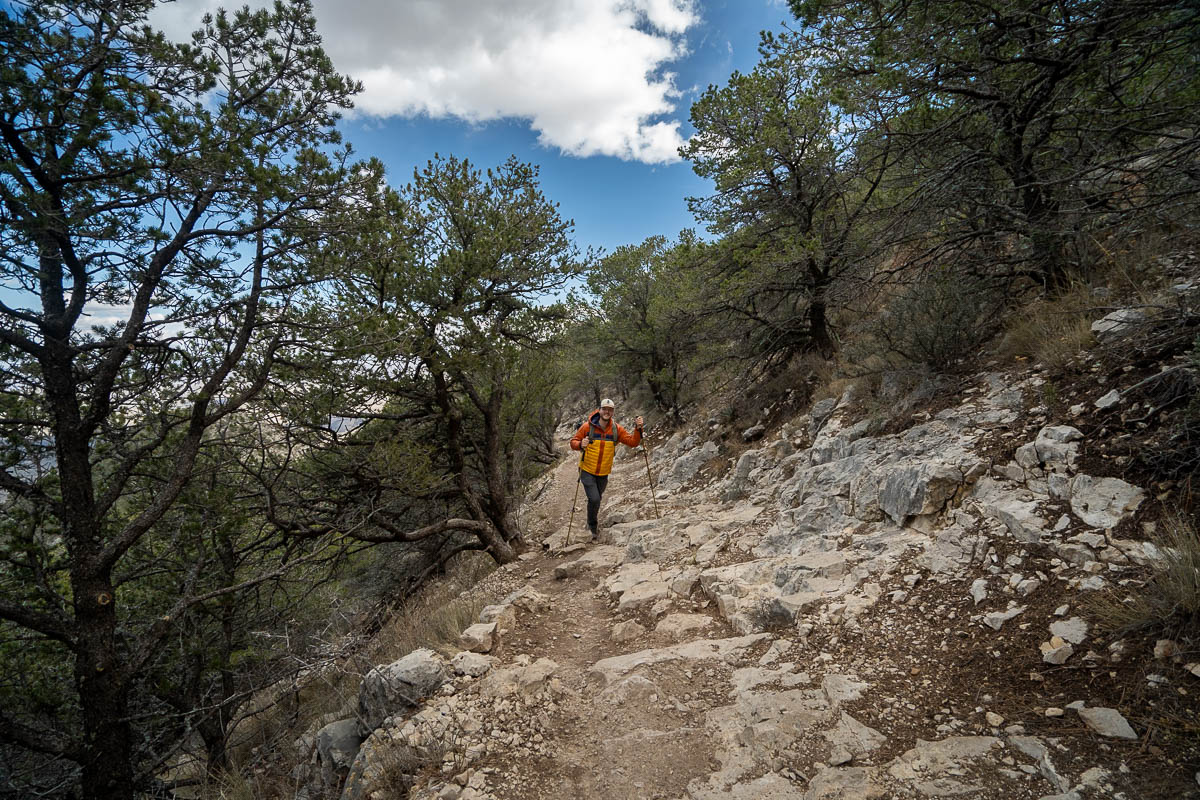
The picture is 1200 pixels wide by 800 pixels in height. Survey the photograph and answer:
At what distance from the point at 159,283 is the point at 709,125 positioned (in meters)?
9.29

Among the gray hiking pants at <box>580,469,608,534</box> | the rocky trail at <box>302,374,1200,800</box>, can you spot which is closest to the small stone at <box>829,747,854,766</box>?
the rocky trail at <box>302,374,1200,800</box>

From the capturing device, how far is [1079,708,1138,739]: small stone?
236 cm

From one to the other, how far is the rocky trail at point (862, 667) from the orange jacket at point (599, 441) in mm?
2424

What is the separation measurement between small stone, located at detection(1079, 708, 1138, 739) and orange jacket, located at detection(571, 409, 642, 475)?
20.0 feet

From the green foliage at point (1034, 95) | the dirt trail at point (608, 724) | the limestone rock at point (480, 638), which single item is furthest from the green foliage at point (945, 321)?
the limestone rock at point (480, 638)

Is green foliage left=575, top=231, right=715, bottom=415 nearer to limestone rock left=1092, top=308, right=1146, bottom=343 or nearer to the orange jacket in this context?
the orange jacket

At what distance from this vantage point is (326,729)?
4465 mm

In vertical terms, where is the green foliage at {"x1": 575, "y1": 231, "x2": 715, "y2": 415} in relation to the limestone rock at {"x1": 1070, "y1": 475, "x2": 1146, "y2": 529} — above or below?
above

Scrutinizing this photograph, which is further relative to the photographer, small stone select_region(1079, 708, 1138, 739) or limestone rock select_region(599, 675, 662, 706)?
limestone rock select_region(599, 675, 662, 706)

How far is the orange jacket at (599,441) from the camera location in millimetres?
8203

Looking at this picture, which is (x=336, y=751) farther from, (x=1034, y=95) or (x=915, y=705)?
(x=1034, y=95)

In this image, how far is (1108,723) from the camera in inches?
95.9

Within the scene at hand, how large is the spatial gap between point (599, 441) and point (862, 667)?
5.25 m

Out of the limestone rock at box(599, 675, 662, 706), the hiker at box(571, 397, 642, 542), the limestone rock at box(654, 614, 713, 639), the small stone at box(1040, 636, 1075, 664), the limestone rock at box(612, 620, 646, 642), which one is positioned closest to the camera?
the small stone at box(1040, 636, 1075, 664)
